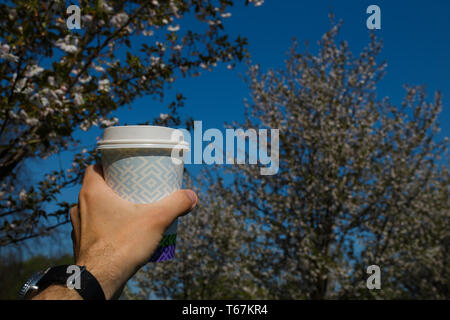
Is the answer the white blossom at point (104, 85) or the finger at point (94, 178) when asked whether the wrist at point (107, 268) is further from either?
the white blossom at point (104, 85)

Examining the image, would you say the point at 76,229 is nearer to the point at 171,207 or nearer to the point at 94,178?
the point at 94,178

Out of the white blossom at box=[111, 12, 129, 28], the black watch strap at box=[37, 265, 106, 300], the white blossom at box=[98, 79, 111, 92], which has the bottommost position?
the black watch strap at box=[37, 265, 106, 300]

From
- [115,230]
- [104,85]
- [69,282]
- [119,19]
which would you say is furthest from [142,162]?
[119,19]

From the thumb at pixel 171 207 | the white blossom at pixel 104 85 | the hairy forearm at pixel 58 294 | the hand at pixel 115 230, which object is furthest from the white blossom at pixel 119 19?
the hairy forearm at pixel 58 294

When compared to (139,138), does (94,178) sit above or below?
below

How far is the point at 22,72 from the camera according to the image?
3713 mm

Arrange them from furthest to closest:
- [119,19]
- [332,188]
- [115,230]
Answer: [332,188]
[119,19]
[115,230]

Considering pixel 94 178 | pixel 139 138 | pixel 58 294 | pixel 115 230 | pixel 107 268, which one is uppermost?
pixel 139 138

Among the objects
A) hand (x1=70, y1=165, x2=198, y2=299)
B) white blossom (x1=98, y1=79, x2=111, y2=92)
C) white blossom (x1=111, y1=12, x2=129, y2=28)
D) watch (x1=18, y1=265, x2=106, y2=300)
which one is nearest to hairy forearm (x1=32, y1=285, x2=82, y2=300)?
watch (x1=18, y1=265, x2=106, y2=300)

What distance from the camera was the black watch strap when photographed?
1631mm

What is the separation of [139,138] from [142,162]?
14cm

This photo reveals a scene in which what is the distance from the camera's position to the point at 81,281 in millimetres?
1646

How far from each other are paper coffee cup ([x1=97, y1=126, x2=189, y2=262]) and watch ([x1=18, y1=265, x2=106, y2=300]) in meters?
0.51

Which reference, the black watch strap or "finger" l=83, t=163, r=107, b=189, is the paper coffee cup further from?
the black watch strap
